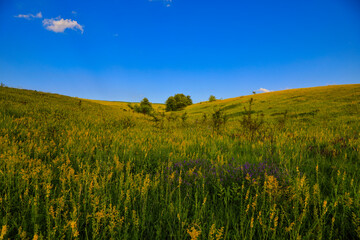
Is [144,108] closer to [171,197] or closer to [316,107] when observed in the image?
[316,107]

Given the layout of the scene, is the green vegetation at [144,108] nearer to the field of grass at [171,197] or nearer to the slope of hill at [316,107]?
the slope of hill at [316,107]

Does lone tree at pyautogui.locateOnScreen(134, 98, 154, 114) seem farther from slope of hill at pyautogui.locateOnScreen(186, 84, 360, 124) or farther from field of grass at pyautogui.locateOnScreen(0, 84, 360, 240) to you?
field of grass at pyautogui.locateOnScreen(0, 84, 360, 240)

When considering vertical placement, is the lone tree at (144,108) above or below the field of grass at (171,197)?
above

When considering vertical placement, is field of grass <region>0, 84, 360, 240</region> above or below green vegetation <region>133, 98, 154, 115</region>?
below

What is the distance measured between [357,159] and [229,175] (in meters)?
3.51

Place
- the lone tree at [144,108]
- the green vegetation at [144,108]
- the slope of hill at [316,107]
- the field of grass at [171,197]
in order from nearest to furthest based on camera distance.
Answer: the field of grass at [171,197] → the slope of hill at [316,107] → the green vegetation at [144,108] → the lone tree at [144,108]

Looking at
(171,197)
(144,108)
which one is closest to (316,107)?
(171,197)

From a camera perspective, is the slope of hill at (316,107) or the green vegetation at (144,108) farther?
the green vegetation at (144,108)

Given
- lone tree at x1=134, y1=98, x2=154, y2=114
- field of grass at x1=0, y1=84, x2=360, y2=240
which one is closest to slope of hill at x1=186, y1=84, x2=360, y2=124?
field of grass at x1=0, y1=84, x2=360, y2=240

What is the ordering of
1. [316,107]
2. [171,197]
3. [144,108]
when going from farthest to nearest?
[144,108]
[316,107]
[171,197]

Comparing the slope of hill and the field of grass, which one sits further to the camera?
the slope of hill

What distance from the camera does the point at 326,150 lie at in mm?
4543


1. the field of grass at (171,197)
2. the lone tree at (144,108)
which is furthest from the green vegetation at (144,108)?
the field of grass at (171,197)

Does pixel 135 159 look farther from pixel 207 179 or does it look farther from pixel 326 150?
pixel 326 150
